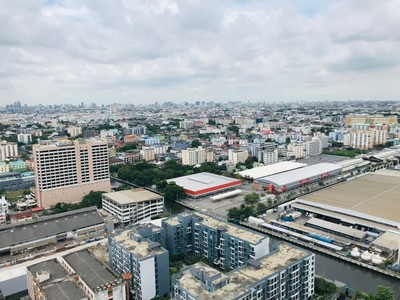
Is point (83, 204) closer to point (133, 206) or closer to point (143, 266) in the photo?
point (133, 206)

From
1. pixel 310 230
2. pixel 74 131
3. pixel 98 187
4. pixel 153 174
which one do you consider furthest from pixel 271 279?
pixel 74 131

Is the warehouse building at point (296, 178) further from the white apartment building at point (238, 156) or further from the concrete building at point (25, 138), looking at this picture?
the concrete building at point (25, 138)

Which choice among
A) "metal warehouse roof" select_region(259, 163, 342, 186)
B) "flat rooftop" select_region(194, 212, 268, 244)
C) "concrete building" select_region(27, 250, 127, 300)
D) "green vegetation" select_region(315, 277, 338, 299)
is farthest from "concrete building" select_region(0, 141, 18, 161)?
"green vegetation" select_region(315, 277, 338, 299)

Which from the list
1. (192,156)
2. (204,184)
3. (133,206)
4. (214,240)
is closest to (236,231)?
(214,240)

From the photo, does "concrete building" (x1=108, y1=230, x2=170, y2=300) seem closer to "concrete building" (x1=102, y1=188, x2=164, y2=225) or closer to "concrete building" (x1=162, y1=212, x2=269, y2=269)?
"concrete building" (x1=162, y1=212, x2=269, y2=269)

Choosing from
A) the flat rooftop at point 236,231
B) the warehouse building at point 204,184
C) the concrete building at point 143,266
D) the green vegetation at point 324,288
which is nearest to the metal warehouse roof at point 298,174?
the warehouse building at point 204,184

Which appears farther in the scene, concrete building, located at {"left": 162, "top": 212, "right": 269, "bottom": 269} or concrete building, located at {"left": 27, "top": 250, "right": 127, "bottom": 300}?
concrete building, located at {"left": 162, "top": 212, "right": 269, "bottom": 269}

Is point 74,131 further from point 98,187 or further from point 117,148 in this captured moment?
point 98,187
